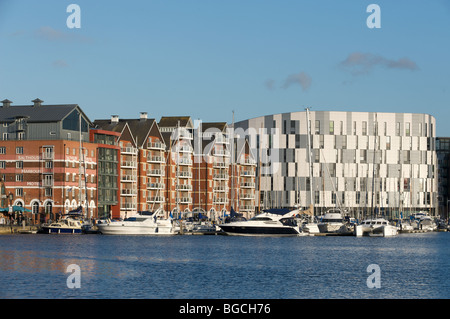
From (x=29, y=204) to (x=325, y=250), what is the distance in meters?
67.6

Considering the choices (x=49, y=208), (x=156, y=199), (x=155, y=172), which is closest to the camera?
(x=49, y=208)

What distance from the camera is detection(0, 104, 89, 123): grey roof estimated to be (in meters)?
152

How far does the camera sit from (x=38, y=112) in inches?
6102

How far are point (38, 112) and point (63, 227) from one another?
33270 millimetres

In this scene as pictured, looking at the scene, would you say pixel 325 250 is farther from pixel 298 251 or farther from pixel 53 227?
pixel 53 227

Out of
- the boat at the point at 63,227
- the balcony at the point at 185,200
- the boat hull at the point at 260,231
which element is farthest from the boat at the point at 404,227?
the boat at the point at 63,227

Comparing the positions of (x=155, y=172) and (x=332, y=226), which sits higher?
(x=155, y=172)

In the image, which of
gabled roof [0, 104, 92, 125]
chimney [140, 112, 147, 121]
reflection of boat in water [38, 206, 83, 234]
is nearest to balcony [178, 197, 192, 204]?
chimney [140, 112, 147, 121]

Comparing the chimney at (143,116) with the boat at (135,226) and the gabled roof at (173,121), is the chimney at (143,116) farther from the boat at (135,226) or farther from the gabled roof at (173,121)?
the boat at (135,226)

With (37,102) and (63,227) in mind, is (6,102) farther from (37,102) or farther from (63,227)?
(63,227)

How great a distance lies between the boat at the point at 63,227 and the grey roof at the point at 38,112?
2680cm

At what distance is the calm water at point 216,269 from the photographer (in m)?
59.6

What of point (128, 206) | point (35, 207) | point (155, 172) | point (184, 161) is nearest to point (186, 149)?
point (184, 161)
